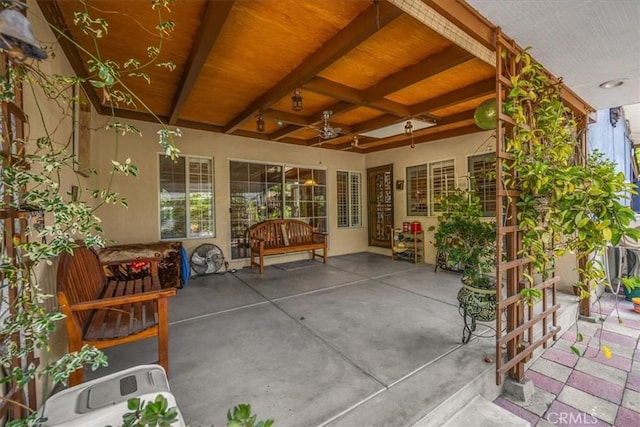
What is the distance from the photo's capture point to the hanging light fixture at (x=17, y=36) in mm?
693

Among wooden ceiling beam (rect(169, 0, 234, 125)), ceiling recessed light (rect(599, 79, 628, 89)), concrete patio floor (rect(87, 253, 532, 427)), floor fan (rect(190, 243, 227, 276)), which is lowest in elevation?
concrete patio floor (rect(87, 253, 532, 427))

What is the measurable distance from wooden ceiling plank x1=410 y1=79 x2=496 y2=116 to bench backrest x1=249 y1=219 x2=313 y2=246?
2963 mm

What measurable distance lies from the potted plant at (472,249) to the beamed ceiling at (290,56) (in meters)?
1.22

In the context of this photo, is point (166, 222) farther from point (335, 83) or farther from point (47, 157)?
point (47, 157)

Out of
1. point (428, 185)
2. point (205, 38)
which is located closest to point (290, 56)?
point (205, 38)

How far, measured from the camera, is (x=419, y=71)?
2.77 meters

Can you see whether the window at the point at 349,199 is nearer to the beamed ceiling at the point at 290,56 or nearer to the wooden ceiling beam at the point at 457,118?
the beamed ceiling at the point at 290,56

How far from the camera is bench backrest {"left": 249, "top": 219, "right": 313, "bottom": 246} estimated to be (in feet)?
16.6

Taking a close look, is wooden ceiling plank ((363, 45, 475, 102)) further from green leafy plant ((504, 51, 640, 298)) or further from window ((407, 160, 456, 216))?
window ((407, 160, 456, 216))

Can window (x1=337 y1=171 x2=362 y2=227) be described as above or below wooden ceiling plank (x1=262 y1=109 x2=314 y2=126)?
below

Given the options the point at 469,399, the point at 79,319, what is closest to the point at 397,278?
the point at 469,399

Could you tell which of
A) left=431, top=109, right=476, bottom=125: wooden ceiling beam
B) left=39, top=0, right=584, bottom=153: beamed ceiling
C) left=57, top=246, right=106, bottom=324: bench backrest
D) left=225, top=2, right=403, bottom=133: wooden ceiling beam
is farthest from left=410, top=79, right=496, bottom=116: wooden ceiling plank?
left=57, top=246, right=106, bottom=324: bench backrest

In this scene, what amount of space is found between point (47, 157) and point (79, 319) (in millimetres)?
1281

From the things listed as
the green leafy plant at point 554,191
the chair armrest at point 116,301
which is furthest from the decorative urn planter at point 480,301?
the chair armrest at point 116,301
